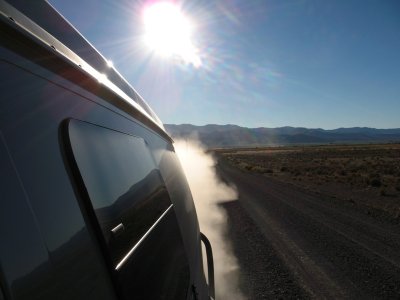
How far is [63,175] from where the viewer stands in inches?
45.4

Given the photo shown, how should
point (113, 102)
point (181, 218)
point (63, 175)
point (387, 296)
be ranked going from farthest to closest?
point (387, 296)
point (181, 218)
point (113, 102)
point (63, 175)

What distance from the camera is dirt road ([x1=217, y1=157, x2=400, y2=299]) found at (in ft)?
21.4

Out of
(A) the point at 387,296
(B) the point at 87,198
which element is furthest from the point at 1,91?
(A) the point at 387,296

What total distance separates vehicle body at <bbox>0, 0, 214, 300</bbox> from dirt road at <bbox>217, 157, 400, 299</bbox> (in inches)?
205

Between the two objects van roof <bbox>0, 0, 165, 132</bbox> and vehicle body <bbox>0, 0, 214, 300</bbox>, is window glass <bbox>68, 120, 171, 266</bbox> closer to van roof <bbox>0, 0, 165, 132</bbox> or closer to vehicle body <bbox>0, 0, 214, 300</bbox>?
vehicle body <bbox>0, 0, 214, 300</bbox>

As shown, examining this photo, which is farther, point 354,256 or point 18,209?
point 354,256

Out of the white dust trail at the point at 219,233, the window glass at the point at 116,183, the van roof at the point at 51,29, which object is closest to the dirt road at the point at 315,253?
the white dust trail at the point at 219,233

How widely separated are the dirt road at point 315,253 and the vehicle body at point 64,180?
520 cm

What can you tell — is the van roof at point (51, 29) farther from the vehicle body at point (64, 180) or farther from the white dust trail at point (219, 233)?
the white dust trail at point (219, 233)

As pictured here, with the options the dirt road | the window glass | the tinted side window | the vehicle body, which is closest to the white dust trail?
the dirt road

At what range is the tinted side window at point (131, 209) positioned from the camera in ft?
4.27

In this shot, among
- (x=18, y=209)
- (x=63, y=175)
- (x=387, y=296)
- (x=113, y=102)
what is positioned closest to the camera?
(x=18, y=209)

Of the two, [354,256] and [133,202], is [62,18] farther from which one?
[354,256]

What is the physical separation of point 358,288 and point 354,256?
5.77ft
